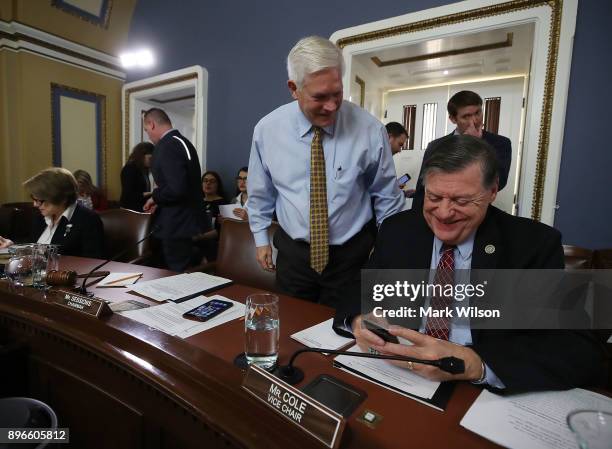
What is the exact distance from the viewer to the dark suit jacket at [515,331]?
0.73 m

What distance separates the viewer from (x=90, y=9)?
4.68 m

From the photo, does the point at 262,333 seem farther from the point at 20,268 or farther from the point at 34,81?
the point at 34,81

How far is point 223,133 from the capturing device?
12.9 feet

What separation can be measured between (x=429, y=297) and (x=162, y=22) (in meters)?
4.76

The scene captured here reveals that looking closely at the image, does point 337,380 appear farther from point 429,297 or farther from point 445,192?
point 445,192

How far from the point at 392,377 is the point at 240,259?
117 cm

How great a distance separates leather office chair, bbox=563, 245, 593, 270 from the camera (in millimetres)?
1575

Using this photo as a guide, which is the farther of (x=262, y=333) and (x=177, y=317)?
(x=177, y=317)

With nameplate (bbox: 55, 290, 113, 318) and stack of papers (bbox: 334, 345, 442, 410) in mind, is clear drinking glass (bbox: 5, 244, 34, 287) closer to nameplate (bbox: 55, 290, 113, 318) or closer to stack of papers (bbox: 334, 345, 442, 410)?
nameplate (bbox: 55, 290, 113, 318)

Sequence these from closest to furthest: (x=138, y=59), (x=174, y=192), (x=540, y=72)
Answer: (x=540, y=72) → (x=174, y=192) → (x=138, y=59)

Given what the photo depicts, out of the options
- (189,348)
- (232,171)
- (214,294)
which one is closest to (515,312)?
(189,348)

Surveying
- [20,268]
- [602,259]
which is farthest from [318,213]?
[602,259]

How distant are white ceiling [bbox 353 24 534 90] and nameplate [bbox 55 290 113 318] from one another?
2697 mm

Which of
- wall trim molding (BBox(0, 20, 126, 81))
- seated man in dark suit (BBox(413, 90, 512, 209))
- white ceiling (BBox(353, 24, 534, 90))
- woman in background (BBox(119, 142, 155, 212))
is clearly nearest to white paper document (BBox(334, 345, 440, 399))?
seated man in dark suit (BBox(413, 90, 512, 209))
